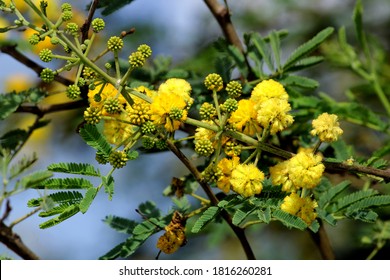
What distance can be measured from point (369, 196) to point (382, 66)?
161cm

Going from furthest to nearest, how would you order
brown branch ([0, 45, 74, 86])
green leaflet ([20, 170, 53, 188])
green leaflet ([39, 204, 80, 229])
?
1. brown branch ([0, 45, 74, 86])
2. green leaflet ([39, 204, 80, 229])
3. green leaflet ([20, 170, 53, 188])

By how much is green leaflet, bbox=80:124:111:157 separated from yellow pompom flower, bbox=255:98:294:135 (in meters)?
0.47

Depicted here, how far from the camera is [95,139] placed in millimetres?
1990

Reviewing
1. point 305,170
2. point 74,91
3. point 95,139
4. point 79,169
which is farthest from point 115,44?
point 305,170

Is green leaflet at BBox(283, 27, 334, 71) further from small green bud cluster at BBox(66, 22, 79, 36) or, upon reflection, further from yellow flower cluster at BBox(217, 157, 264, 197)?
small green bud cluster at BBox(66, 22, 79, 36)

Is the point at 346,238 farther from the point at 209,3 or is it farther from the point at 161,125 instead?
the point at 161,125

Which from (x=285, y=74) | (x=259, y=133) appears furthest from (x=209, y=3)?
(x=259, y=133)

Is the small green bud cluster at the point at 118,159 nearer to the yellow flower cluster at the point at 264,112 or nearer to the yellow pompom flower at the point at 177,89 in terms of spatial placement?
the yellow pompom flower at the point at 177,89

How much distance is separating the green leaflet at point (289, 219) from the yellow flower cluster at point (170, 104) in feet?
1.33

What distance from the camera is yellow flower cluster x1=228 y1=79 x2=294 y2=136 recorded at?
199 centimetres

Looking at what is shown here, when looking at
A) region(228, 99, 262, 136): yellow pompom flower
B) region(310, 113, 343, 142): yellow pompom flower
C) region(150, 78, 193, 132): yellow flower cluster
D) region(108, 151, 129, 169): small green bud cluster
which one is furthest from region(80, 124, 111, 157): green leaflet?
region(310, 113, 343, 142): yellow pompom flower

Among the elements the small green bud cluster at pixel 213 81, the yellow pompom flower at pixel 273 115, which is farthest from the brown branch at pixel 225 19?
the yellow pompom flower at pixel 273 115

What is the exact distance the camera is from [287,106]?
2016 millimetres

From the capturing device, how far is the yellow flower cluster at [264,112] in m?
1.99
